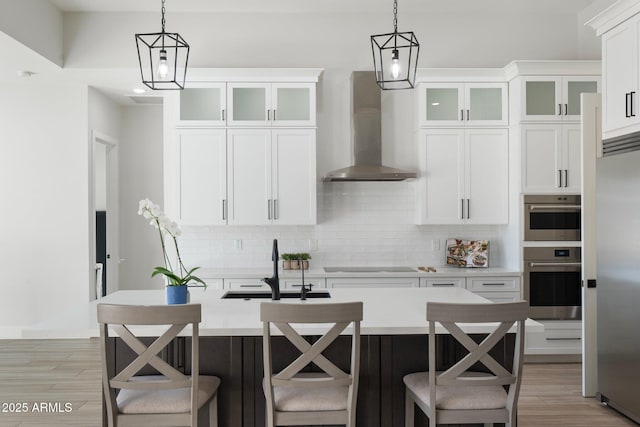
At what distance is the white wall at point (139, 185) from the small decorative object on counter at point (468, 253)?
3804 millimetres

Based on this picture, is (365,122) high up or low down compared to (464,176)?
up

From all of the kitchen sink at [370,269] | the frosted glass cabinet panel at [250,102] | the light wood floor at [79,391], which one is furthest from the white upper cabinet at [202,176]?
the light wood floor at [79,391]

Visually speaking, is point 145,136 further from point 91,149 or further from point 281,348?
point 281,348

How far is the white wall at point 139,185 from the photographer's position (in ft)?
24.0

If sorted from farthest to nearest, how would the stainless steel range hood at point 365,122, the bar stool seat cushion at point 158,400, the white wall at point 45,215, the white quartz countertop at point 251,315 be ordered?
the white wall at point 45,215, the stainless steel range hood at point 365,122, the white quartz countertop at point 251,315, the bar stool seat cushion at point 158,400

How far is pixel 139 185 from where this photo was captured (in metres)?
7.36

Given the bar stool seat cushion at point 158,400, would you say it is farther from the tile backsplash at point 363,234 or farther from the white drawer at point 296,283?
the tile backsplash at point 363,234

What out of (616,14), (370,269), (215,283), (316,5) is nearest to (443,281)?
(370,269)

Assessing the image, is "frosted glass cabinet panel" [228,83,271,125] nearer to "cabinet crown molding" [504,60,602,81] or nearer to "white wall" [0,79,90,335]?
"white wall" [0,79,90,335]

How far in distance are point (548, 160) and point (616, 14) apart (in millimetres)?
1732

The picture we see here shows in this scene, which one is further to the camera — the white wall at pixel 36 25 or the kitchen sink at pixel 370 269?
the kitchen sink at pixel 370 269

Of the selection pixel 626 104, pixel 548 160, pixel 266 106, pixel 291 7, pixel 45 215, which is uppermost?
pixel 291 7

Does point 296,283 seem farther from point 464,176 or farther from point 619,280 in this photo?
point 619,280

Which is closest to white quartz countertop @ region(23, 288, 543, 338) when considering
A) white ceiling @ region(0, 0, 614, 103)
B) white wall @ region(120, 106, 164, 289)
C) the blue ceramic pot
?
the blue ceramic pot
